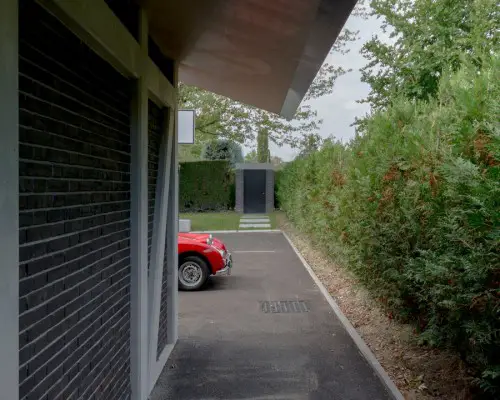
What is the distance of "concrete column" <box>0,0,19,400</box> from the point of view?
1642mm

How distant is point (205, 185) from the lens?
2678cm

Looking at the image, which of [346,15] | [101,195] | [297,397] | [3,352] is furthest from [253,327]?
[3,352]

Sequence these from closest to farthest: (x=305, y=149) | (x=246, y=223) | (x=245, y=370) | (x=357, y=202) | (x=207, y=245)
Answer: (x=245, y=370) → (x=357, y=202) → (x=207, y=245) → (x=246, y=223) → (x=305, y=149)

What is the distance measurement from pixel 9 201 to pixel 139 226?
2031 mm

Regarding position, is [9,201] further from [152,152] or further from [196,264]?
[196,264]

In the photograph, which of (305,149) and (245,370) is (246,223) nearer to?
(305,149)

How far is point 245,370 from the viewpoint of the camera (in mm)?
4898

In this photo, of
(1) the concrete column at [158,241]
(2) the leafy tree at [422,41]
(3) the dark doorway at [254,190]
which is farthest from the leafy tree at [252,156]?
(1) the concrete column at [158,241]

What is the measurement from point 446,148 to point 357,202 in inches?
118

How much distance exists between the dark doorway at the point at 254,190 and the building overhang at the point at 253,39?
21.5m

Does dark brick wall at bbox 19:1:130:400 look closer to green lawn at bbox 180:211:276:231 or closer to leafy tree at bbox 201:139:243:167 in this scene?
green lawn at bbox 180:211:276:231

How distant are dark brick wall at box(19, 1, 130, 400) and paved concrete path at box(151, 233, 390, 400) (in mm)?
1371

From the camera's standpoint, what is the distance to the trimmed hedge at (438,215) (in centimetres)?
314

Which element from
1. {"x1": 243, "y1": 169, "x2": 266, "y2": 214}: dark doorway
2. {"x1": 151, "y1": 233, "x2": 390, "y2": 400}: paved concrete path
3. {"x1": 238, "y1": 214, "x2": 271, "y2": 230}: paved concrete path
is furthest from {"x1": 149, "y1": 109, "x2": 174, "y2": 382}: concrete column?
{"x1": 243, "y1": 169, "x2": 266, "y2": 214}: dark doorway
